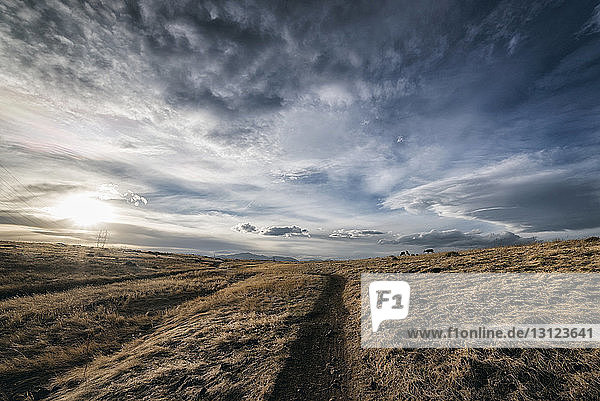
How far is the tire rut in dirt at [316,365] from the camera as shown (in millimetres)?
9852

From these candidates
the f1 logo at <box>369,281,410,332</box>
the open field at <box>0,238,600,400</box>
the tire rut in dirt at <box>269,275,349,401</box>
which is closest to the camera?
the open field at <box>0,238,600,400</box>

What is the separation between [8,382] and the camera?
11867 mm

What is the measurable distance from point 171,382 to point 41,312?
18184 mm

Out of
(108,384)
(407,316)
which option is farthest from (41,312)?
(407,316)

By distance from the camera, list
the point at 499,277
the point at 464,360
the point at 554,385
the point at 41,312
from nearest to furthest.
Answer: the point at 554,385 < the point at 464,360 < the point at 499,277 < the point at 41,312

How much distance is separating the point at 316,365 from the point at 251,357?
3137mm

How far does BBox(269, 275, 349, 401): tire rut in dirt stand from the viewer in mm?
9852

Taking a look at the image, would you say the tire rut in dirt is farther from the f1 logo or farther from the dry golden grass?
the f1 logo

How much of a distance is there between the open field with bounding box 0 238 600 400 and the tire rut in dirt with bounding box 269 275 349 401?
51 millimetres

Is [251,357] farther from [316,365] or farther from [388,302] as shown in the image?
[388,302]

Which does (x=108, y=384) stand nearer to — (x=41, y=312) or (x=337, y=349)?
(x=337, y=349)

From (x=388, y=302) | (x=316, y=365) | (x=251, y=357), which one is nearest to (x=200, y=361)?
(x=251, y=357)

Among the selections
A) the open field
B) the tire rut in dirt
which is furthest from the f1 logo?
the tire rut in dirt

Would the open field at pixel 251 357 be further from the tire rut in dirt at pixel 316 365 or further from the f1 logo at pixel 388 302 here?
the f1 logo at pixel 388 302
